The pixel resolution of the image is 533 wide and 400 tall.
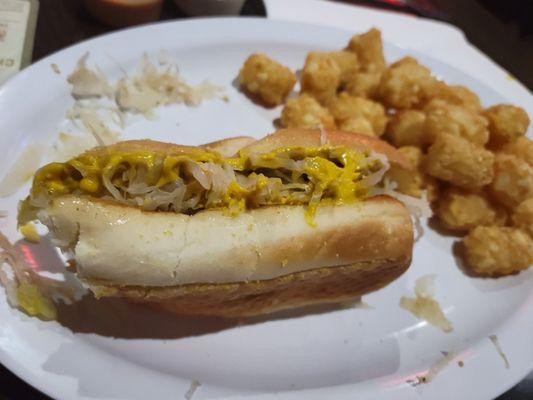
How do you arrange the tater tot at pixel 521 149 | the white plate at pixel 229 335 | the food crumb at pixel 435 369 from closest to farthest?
the white plate at pixel 229 335 < the food crumb at pixel 435 369 < the tater tot at pixel 521 149

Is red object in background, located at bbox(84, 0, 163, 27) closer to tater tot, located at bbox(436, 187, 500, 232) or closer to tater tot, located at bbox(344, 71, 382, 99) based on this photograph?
tater tot, located at bbox(344, 71, 382, 99)

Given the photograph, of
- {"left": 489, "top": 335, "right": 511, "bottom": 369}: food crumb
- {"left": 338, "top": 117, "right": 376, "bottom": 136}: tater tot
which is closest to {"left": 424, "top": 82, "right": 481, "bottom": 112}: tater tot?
{"left": 338, "top": 117, "right": 376, "bottom": 136}: tater tot

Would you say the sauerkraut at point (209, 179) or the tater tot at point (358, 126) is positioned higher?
the sauerkraut at point (209, 179)

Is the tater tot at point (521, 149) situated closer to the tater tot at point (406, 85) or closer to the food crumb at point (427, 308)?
the tater tot at point (406, 85)

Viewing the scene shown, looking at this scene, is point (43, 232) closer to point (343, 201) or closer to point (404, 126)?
point (343, 201)

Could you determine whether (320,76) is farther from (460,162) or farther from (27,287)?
(27,287)

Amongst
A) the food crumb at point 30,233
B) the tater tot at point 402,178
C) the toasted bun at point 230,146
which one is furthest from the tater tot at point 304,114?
the food crumb at point 30,233

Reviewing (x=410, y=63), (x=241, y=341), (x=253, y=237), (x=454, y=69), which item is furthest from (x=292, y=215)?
(x=454, y=69)
